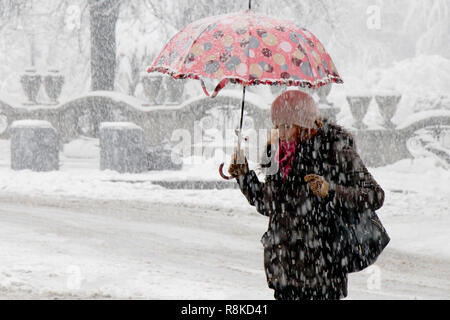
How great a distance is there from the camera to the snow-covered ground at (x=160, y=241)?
7.29 meters

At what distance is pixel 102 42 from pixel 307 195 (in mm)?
20439

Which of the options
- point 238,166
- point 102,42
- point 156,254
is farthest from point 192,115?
point 238,166

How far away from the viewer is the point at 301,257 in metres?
3.99

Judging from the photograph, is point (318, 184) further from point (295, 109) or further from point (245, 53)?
point (245, 53)

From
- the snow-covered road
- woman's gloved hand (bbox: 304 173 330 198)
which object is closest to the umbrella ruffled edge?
woman's gloved hand (bbox: 304 173 330 198)

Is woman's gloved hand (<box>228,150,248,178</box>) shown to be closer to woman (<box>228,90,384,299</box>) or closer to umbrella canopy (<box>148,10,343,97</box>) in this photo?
woman (<box>228,90,384,299</box>)

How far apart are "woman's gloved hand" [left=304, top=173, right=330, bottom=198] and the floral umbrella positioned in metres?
0.81

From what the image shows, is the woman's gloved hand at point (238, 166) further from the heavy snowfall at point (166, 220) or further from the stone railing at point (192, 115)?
the stone railing at point (192, 115)

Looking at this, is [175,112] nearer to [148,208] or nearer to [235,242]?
[148,208]

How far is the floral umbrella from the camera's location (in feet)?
14.8

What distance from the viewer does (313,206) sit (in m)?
3.91

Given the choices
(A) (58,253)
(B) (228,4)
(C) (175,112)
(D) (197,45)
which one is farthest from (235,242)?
(B) (228,4)

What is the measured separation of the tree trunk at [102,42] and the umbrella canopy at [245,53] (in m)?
18.9

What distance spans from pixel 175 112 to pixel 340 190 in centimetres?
1786
